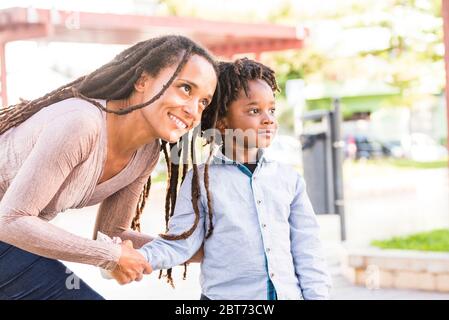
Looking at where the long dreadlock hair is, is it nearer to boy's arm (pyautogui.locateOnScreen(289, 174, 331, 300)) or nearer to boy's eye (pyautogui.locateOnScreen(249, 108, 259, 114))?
boy's eye (pyautogui.locateOnScreen(249, 108, 259, 114))

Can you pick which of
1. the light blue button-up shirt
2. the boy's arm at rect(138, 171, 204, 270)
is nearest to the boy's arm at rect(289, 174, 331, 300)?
the light blue button-up shirt

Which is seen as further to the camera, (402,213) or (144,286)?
(402,213)

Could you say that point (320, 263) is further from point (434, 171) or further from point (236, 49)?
point (434, 171)

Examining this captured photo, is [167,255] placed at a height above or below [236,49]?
below

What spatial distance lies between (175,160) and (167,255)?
1.14 ft

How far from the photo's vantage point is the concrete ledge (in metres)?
5.39

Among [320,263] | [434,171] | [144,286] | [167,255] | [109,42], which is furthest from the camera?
[434,171]

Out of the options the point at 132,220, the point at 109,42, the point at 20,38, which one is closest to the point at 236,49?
the point at 109,42

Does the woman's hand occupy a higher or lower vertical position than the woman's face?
lower

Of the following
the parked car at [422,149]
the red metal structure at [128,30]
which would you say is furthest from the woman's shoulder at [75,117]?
the parked car at [422,149]

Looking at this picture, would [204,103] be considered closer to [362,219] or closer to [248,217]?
[248,217]

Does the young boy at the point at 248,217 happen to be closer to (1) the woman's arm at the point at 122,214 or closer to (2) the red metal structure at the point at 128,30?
(1) the woman's arm at the point at 122,214

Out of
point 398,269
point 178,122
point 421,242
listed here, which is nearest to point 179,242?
point 178,122
